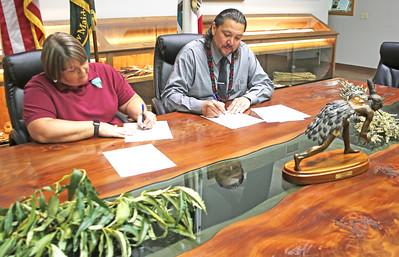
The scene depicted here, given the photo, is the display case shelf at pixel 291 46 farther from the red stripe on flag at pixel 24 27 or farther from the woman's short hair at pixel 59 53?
the woman's short hair at pixel 59 53

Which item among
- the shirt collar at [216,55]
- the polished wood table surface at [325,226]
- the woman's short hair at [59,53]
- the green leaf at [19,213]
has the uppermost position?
the woman's short hair at [59,53]

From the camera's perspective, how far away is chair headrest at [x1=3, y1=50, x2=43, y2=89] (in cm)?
189

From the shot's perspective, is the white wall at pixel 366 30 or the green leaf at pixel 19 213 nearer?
the green leaf at pixel 19 213

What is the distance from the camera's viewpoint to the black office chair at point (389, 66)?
3.04 m

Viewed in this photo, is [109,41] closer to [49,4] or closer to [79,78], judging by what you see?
[49,4]

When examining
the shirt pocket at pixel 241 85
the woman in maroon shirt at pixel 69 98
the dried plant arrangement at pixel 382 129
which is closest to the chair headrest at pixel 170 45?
the shirt pocket at pixel 241 85

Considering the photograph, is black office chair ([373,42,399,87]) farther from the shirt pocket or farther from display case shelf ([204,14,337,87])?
display case shelf ([204,14,337,87])

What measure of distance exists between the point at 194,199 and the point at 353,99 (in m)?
0.68

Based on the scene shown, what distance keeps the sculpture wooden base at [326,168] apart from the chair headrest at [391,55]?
192 cm

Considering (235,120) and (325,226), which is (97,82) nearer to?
(235,120)

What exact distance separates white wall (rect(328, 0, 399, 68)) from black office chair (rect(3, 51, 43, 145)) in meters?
5.92

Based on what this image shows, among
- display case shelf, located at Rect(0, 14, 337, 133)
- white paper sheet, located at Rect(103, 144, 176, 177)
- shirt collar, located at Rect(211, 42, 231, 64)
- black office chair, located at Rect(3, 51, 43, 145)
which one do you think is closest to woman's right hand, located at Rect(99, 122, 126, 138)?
white paper sheet, located at Rect(103, 144, 176, 177)

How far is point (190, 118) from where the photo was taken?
78.1 inches

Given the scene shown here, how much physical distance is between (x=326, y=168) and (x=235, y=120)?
2.17 feet
